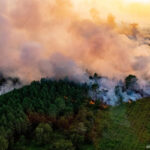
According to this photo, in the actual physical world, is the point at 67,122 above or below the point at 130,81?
below

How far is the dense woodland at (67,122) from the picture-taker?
37000mm

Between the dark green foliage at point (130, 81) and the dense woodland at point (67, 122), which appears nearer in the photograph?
the dense woodland at point (67, 122)

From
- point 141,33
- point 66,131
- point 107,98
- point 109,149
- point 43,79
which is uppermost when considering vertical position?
point 141,33

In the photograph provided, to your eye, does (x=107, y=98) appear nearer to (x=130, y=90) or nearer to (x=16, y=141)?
(x=130, y=90)

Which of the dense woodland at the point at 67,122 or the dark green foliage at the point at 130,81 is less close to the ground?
the dark green foliage at the point at 130,81

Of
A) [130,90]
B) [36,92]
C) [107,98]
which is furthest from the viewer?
[130,90]

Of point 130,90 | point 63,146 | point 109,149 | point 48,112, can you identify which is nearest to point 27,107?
point 48,112

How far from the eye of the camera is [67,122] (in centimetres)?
4156

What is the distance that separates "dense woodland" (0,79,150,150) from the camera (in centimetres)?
3700

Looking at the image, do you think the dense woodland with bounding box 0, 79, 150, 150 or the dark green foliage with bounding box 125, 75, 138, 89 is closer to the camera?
the dense woodland with bounding box 0, 79, 150, 150

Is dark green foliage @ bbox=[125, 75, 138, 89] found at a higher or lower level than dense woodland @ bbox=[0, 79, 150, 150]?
higher

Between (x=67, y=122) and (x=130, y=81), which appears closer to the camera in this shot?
(x=67, y=122)

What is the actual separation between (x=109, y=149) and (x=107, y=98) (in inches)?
736

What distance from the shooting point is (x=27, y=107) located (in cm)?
4400
